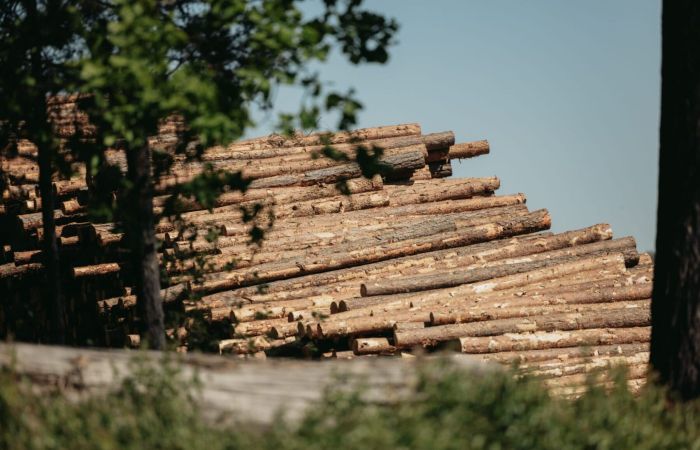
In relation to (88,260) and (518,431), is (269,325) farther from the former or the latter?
(518,431)

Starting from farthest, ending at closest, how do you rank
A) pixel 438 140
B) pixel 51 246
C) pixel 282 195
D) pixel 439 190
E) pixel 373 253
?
pixel 438 140 → pixel 439 190 → pixel 282 195 → pixel 373 253 → pixel 51 246

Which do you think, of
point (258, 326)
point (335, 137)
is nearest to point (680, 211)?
point (258, 326)

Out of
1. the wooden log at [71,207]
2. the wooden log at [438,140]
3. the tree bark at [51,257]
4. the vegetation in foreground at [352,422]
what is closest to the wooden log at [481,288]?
the tree bark at [51,257]

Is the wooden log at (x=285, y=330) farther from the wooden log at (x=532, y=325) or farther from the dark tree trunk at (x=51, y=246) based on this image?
the dark tree trunk at (x=51, y=246)

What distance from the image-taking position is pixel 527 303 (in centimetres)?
1152

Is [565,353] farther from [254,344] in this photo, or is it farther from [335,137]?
[335,137]

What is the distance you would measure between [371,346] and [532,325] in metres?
1.90

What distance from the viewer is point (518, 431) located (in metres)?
5.51

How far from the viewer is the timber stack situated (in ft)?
35.0

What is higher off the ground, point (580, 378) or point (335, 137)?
point (335, 137)

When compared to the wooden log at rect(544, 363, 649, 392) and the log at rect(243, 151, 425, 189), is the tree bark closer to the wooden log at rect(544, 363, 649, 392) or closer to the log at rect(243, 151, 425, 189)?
the log at rect(243, 151, 425, 189)

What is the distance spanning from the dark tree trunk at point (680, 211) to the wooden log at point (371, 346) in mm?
3589

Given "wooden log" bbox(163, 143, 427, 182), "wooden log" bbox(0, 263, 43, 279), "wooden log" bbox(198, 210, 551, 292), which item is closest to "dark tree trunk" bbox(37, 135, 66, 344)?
"wooden log" bbox(198, 210, 551, 292)

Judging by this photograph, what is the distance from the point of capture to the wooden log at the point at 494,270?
11477 millimetres
